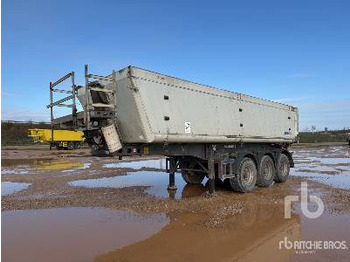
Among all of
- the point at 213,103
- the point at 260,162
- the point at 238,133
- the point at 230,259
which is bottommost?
the point at 230,259

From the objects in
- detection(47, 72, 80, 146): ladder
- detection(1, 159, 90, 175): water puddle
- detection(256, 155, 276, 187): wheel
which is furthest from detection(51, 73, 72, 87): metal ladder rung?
detection(1, 159, 90, 175): water puddle

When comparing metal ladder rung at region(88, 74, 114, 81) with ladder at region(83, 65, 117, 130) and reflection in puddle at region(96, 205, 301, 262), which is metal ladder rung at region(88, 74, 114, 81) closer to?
ladder at region(83, 65, 117, 130)

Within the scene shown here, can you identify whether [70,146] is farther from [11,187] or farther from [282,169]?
[282,169]

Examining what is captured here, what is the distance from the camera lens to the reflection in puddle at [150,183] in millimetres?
11736

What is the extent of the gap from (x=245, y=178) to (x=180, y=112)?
3.88m

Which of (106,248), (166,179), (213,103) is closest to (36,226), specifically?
(106,248)

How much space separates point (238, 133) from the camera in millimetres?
11445

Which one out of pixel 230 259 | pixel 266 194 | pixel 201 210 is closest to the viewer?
pixel 230 259

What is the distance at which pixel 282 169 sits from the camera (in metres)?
14.1

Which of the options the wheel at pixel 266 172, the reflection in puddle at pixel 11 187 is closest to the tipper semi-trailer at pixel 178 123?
the wheel at pixel 266 172

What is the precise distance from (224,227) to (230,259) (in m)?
1.67

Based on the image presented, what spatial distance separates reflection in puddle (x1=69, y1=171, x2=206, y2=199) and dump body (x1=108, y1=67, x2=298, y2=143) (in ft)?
7.73

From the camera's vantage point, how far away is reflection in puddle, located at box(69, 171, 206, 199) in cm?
1174

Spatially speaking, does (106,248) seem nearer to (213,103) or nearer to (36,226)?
(36,226)
